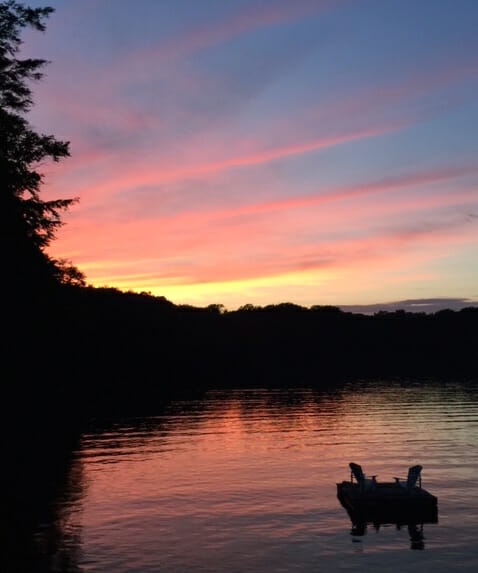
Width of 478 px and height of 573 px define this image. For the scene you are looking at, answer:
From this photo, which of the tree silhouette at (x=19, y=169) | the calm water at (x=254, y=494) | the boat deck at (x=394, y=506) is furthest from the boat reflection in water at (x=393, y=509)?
the tree silhouette at (x=19, y=169)

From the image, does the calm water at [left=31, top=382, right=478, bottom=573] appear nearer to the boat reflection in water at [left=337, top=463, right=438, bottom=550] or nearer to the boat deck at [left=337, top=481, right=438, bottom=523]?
the boat reflection in water at [left=337, top=463, right=438, bottom=550]

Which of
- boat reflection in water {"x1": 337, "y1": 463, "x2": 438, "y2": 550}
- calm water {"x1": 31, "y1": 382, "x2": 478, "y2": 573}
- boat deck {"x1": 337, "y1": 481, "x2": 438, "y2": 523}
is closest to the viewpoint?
calm water {"x1": 31, "y1": 382, "x2": 478, "y2": 573}

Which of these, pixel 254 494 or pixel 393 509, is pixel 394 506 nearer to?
pixel 393 509

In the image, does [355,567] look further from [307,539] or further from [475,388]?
[475,388]

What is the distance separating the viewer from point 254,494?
41062 millimetres

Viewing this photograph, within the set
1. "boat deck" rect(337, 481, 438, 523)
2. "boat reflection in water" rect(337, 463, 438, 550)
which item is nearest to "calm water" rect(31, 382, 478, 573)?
"boat reflection in water" rect(337, 463, 438, 550)

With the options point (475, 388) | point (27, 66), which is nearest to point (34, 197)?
point (27, 66)

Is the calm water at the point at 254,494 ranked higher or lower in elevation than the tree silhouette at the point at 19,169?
lower

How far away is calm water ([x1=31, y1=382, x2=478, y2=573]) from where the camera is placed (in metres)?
27.8

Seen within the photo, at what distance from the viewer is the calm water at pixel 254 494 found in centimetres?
2778

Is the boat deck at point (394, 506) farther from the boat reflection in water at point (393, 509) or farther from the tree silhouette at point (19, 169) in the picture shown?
the tree silhouette at point (19, 169)

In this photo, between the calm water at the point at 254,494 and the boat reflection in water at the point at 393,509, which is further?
the boat reflection in water at the point at 393,509

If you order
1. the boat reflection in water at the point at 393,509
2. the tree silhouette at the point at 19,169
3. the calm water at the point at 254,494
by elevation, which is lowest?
the calm water at the point at 254,494

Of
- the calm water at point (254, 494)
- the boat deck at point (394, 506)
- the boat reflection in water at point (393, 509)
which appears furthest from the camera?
the boat deck at point (394, 506)
